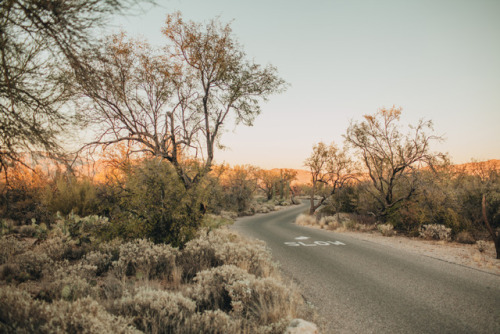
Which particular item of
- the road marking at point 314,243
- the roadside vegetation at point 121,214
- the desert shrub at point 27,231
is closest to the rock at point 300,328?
the roadside vegetation at point 121,214

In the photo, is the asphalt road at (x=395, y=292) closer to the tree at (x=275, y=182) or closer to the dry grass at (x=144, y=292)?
the dry grass at (x=144, y=292)

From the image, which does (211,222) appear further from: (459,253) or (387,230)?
(387,230)

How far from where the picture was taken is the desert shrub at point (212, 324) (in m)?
3.22

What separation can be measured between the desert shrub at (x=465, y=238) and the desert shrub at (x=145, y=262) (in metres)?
12.7

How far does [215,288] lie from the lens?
4500 mm

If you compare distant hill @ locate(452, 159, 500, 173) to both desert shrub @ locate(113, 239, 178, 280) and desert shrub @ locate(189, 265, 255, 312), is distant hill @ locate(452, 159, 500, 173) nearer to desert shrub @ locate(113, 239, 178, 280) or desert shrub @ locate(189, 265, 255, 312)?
desert shrub @ locate(189, 265, 255, 312)

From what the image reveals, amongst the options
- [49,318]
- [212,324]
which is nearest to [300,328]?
[212,324]

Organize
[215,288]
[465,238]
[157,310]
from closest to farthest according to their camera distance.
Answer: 1. [157,310]
2. [215,288]
3. [465,238]

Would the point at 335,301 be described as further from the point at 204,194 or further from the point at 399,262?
the point at 204,194

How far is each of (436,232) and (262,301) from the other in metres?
12.3

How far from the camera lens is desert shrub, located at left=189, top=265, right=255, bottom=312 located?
13.8ft

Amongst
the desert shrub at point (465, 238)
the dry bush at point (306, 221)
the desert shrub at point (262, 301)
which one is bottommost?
the dry bush at point (306, 221)

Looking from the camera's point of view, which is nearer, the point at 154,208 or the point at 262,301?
the point at 262,301

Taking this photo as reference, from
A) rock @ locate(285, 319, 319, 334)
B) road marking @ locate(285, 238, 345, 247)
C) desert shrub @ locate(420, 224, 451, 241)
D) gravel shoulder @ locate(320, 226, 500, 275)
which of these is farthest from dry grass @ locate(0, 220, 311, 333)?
desert shrub @ locate(420, 224, 451, 241)
